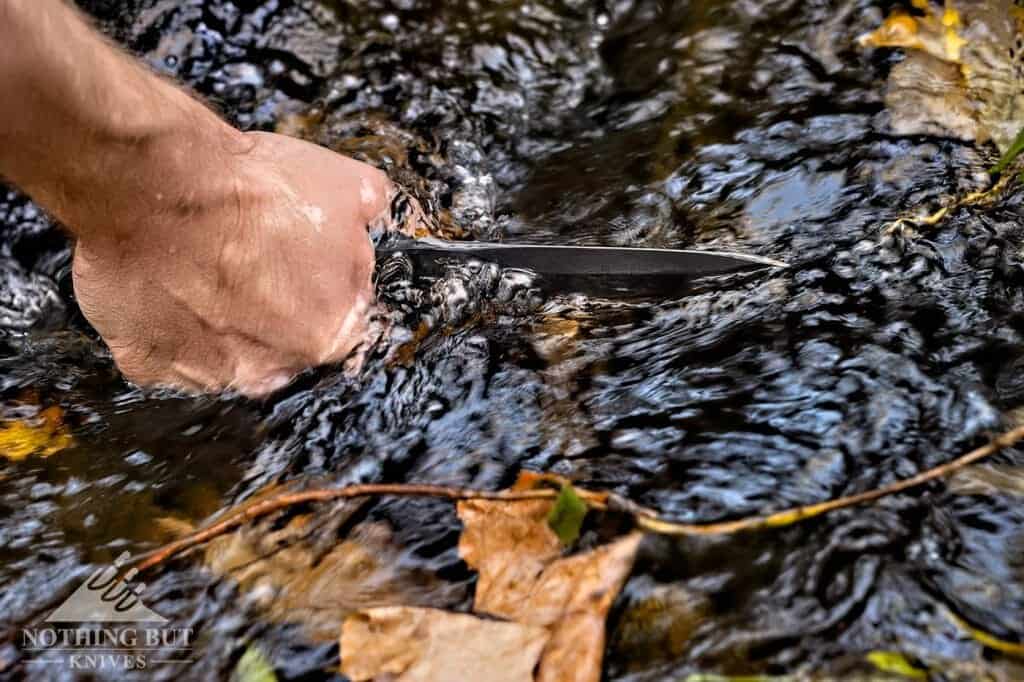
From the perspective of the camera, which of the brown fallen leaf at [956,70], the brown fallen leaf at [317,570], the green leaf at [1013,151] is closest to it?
the brown fallen leaf at [317,570]

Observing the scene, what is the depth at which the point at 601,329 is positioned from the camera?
1.54m

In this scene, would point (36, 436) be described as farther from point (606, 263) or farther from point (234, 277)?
point (606, 263)

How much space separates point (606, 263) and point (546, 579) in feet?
2.17

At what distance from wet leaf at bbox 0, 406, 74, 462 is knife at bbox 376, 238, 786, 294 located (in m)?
0.81

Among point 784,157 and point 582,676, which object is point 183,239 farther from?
point 784,157

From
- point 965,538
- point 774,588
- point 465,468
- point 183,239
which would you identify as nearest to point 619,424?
point 465,468

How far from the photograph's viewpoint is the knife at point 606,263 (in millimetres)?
1522

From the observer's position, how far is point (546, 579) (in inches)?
42.3

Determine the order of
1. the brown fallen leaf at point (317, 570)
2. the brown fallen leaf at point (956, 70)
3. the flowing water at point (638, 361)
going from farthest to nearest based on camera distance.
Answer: the brown fallen leaf at point (956, 70), the brown fallen leaf at point (317, 570), the flowing water at point (638, 361)

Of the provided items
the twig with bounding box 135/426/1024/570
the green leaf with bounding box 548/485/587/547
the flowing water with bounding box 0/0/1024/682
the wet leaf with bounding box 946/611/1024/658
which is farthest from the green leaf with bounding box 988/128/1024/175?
the green leaf with bounding box 548/485/587/547

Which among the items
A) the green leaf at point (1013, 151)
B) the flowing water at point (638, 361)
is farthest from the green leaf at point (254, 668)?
the green leaf at point (1013, 151)

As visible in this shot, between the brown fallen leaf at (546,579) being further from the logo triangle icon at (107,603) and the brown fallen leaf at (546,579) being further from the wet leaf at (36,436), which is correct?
the wet leaf at (36,436)

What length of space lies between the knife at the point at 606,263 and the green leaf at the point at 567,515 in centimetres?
56

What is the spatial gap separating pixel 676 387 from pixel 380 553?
1.75ft
